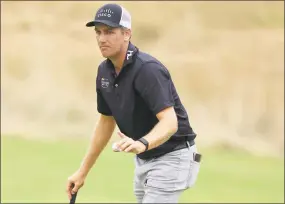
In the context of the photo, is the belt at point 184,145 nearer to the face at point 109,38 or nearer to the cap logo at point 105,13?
the face at point 109,38

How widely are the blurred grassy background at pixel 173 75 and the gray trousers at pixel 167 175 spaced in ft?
18.8

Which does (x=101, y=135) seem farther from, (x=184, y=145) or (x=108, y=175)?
(x=108, y=175)

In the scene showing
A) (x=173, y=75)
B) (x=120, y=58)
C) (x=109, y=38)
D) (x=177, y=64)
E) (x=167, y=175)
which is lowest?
(x=173, y=75)

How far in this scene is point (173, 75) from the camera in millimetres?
12672

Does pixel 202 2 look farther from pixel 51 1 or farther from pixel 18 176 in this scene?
pixel 18 176

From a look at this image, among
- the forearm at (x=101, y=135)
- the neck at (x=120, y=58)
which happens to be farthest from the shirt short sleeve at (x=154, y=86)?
the forearm at (x=101, y=135)

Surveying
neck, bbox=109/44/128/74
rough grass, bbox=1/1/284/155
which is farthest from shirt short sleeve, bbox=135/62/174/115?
rough grass, bbox=1/1/284/155

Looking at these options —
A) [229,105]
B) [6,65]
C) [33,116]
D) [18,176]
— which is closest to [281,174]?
[229,105]

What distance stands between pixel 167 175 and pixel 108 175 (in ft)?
18.2

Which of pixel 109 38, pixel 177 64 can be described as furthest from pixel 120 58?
pixel 177 64

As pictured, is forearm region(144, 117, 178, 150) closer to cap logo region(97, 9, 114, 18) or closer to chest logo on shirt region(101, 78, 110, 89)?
chest logo on shirt region(101, 78, 110, 89)

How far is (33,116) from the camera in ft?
43.3

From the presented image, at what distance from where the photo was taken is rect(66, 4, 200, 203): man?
4.11m

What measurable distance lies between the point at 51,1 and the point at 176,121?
10300mm
